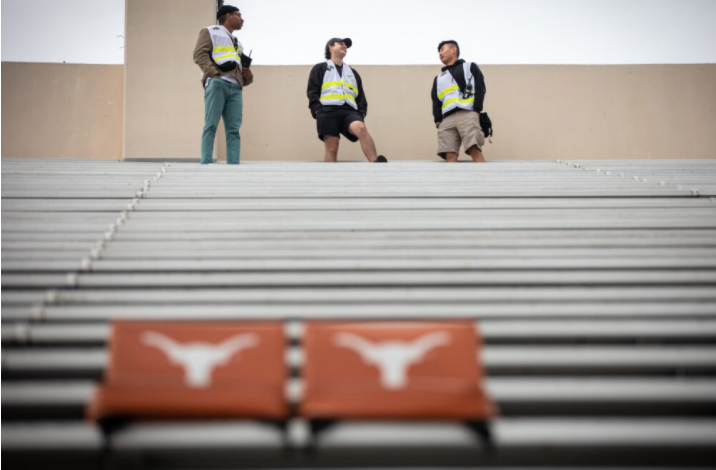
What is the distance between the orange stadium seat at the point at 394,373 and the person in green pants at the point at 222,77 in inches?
122

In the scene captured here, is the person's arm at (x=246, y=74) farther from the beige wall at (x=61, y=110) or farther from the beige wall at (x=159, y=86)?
the beige wall at (x=61, y=110)

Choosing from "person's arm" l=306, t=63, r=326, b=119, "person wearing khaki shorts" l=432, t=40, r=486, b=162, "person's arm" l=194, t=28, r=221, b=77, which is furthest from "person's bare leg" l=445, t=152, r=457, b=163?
"person's arm" l=194, t=28, r=221, b=77

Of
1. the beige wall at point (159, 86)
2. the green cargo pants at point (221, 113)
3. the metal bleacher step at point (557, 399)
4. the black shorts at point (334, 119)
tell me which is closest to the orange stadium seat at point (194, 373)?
the metal bleacher step at point (557, 399)

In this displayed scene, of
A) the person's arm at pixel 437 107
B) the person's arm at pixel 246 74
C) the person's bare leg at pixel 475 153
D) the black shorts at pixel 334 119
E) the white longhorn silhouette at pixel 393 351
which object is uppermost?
the person's arm at pixel 246 74

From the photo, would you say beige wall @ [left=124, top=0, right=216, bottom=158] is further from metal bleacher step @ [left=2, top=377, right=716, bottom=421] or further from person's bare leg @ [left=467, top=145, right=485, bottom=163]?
metal bleacher step @ [left=2, top=377, right=716, bottom=421]

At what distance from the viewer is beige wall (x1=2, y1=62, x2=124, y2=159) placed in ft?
21.9

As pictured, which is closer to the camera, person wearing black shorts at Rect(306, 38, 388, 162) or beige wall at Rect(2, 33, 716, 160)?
person wearing black shorts at Rect(306, 38, 388, 162)

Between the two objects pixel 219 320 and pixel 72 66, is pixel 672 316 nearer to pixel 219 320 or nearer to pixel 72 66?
pixel 219 320

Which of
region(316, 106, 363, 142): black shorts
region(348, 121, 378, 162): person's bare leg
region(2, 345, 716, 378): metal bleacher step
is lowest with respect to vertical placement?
region(2, 345, 716, 378): metal bleacher step

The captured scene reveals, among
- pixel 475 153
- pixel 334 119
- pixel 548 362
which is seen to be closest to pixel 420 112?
pixel 475 153

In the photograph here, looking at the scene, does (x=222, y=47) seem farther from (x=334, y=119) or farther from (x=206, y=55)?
(x=334, y=119)

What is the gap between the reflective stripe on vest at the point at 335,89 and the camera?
177 inches

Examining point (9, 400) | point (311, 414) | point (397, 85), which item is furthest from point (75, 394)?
point (397, 85)

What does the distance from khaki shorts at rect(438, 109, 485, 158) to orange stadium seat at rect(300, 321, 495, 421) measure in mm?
3393
